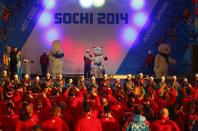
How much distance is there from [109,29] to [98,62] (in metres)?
1.95

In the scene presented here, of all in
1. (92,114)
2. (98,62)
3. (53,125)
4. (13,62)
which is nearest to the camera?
(53,125)

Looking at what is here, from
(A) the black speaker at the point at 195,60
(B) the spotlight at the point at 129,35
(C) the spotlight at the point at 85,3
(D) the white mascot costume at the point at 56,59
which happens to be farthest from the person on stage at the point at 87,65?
(A) the black speaker at the point at 195,60

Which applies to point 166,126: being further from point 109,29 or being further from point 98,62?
point 109,29

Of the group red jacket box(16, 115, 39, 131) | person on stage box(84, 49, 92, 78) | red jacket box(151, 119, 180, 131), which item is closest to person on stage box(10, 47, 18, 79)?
person on stage box(84, 49, 92, 78)

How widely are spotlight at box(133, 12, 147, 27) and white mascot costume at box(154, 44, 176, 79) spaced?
5.47ft

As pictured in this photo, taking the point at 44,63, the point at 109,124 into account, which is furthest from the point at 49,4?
the point at 109,124

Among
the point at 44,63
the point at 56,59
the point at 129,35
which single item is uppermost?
the point at 129,35

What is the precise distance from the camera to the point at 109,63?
2731cm

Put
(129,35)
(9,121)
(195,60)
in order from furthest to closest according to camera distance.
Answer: (129,35) < (195,60) < (9,121)

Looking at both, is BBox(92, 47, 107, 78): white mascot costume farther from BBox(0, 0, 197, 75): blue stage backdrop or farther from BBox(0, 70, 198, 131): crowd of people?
BBox(0, 70, 198, 131): crowd of people

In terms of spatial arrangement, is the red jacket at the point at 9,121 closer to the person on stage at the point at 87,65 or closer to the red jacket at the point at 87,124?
the red jacket at the point at 87,124

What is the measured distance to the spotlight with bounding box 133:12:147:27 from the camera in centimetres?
2756

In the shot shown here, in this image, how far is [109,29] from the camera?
27641mm

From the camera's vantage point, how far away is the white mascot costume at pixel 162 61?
84.7ft
